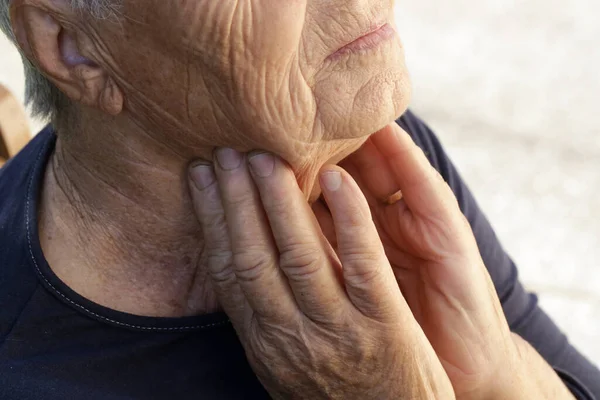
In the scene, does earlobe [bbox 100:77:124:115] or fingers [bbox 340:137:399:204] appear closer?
earlobe [bbox 100:77:124:115]

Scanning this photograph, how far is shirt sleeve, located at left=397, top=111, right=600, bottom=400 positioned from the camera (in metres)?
2.17

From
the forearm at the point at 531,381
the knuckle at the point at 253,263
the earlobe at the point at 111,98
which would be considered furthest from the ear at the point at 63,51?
the forearm at the point at 531,381

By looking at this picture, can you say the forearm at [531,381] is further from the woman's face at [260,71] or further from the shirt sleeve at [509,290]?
the woman's face at [260,71]

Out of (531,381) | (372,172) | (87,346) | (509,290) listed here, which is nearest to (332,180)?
(372,172)

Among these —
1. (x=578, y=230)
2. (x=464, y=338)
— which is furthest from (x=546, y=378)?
(x=578, y=230)

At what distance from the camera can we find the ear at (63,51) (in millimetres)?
1430

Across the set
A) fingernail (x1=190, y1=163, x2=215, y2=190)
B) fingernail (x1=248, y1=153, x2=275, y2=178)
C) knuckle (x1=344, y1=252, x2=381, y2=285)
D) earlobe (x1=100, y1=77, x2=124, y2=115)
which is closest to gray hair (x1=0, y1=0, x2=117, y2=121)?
earlobe (x1=100, y1=77, x2=124, y2=115)

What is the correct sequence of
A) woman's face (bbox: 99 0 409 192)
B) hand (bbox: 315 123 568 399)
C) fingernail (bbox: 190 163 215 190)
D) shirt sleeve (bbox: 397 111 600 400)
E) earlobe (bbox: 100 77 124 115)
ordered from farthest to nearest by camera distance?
shirt sleeve (bbox: 397 111 600 400)
hand (bbox: 315 123 568 399)
fingernail (bbox: 190 163 215 190)
earlobe (bbox: 100 77 124 115)
woman's face (bbox: 99 0 409 192)

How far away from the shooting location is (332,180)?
1554mm

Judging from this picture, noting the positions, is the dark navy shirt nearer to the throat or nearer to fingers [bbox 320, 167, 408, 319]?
the throat

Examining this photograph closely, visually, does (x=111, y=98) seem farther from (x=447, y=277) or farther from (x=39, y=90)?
(x=447, y=277)

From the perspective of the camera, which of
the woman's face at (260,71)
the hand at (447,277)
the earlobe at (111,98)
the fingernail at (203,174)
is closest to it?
the woman's face at (260,71)

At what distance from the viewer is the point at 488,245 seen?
2209 millimetres

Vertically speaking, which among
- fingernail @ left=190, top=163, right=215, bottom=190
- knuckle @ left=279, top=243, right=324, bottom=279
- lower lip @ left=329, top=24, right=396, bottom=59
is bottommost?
knuckle @ left=279, top=243, right=324, bottom=279
